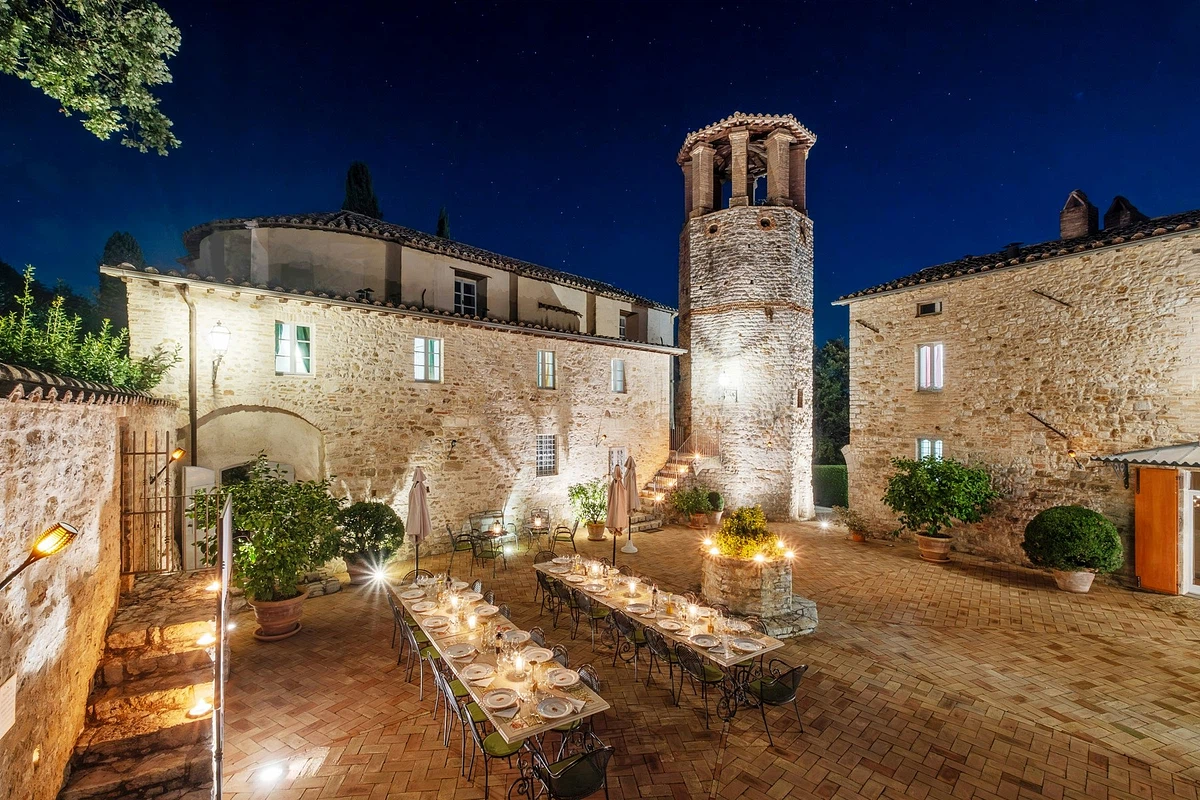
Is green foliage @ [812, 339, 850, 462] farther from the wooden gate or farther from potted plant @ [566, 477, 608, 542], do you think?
the wooden gate

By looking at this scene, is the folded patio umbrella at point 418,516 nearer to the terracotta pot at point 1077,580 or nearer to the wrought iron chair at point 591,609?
the wrought iron chair at point 591,609

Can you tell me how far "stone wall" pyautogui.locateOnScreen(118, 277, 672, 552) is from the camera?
384 inches

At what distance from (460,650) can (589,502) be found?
9552 mm

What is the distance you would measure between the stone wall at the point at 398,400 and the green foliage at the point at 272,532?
302 centimetres

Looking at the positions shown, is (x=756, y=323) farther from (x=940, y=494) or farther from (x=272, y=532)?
(x=272, y=532)

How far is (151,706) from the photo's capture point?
5730 mm

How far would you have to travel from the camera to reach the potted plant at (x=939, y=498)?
39.2 ft

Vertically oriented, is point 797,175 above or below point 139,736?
above

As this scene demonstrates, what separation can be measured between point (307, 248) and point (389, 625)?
10.7 m

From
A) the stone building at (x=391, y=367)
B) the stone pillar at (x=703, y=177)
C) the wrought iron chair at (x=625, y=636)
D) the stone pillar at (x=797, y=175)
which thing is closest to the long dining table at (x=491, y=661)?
the wrought iron chair at (x=625, y=636)

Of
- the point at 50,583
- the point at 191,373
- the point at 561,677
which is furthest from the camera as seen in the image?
the point at 191,373

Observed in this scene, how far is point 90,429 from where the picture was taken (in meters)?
5.17

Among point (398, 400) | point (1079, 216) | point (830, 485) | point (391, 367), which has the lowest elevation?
point (830, 485)

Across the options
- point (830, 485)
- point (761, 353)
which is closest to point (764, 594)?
point (761, 353)
